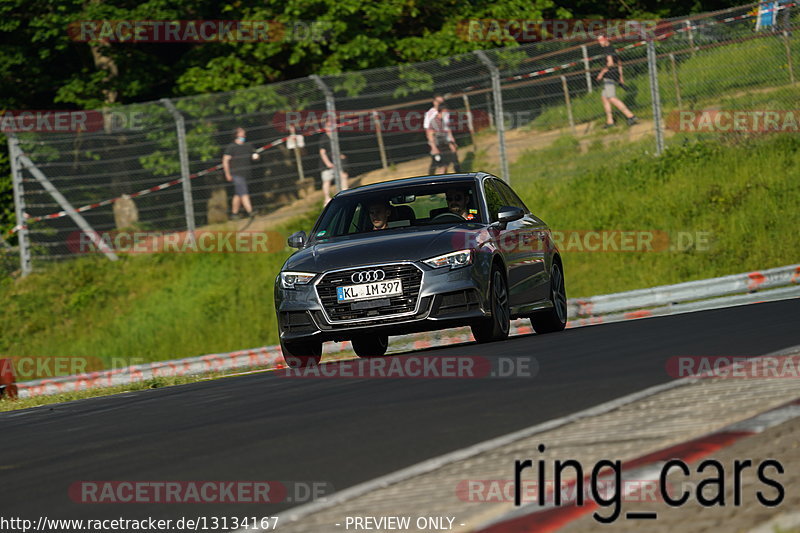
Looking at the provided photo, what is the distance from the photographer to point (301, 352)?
13.6m

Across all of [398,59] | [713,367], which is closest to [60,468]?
[713,367]

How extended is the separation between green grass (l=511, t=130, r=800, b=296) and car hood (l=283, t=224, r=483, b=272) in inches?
383

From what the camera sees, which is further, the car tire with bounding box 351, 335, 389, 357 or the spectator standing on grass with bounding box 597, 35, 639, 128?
the spectator standing on grass with bounding box 597, 35, 639, 128

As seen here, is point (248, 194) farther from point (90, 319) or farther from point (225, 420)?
point (225, 420)

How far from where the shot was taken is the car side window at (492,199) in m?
14.4

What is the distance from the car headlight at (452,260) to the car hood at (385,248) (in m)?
0.05

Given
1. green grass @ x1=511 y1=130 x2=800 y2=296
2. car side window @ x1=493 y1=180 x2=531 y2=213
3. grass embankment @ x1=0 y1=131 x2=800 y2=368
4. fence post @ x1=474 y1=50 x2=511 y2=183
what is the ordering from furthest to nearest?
fence post @ x1=474 y1=50 x2=511 y2=183 < grass embankment @ x1=0 y1=131 x2=800 y2=368 < green grass @ x1=511 y1=130 x2=800 y2=296 < car side window @ x1=493 y1=180 x2=531 y2=213

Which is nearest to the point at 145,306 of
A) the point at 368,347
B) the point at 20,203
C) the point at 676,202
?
the point at 20,203

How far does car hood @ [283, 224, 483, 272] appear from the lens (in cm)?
1296

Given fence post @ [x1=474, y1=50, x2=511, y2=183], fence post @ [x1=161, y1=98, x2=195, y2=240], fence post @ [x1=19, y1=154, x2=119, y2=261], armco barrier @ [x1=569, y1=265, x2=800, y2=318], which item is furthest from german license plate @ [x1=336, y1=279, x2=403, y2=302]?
fence post @ [x1=19, y1=154, x2=119, y2=261]

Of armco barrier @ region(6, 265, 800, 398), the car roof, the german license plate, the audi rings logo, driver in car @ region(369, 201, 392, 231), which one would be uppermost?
the car roof

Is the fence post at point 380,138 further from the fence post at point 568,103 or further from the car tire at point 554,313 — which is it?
the car tire at point 554,313

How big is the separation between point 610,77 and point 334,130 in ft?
15.8

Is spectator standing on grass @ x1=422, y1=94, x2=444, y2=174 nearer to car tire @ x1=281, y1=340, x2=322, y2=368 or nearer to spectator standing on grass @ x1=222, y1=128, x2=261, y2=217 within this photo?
spectator standing on grass @ x1=222, y1=128, x2=261, y2=217
